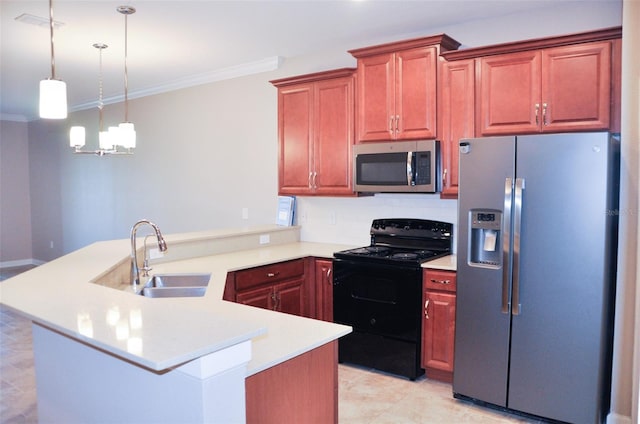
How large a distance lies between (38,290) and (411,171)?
2489 millimetres

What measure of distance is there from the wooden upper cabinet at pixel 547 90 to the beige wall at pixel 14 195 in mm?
7945

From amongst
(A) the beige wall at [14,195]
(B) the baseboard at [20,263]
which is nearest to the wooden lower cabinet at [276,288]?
(B) the baseboard at [20,263]

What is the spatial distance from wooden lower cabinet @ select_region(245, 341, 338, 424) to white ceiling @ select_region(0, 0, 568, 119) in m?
Result: 2.45

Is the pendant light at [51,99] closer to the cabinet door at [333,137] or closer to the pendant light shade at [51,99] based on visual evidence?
the pendant light shade at [51,99]

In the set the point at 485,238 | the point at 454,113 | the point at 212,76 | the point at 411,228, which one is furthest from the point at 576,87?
the point at 212,76

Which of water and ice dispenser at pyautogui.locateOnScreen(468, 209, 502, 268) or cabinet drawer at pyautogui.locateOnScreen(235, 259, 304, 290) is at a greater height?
water and ice dispenser at pyautogui.locateOnScreen(468, 209, 502, 268)

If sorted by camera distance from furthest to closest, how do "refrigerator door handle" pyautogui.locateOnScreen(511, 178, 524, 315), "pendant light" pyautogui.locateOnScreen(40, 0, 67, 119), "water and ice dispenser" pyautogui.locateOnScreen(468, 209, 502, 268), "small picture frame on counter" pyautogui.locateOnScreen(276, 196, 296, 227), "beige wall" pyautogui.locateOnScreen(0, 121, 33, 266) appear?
"beige wall" pyautogui.locateOnScreen(0, 121, 33, 266)
"small picture frame on counter" pyautogui.locateOnScreen(276, 196, 296, 227)
"water and ice dispenser" pyautogui.locateOnScreen(468, 209, 502, 268)
"refrigerator door handle" pyautogui.locateOnScreen(511, 178, 524, 315)
"pendant light" pyautogui.locateOnScreen(40, 0, 67, 119)

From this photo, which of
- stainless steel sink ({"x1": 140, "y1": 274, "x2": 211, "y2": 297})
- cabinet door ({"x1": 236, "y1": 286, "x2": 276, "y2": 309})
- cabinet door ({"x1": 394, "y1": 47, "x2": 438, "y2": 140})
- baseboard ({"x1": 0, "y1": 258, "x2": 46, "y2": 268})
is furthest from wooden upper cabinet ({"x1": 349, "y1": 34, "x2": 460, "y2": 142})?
baseboard ({"x1": 0, "y1": 258, "x2": 46, "y2": 268})

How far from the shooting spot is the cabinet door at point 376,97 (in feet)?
12.2

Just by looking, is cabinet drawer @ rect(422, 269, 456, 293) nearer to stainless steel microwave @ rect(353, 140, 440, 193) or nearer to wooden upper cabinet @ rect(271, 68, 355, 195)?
stainless steel microwave @ rect(353, 140, 440, 193)

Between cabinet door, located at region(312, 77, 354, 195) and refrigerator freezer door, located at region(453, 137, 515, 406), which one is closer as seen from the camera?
refrigerator freezer door, located at region(453, 137, 515, 406)

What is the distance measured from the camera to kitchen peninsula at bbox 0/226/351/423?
1.29 metres

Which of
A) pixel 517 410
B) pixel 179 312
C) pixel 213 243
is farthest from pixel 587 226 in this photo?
pixel 213 243

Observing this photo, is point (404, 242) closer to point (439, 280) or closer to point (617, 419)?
point (439, 280)
